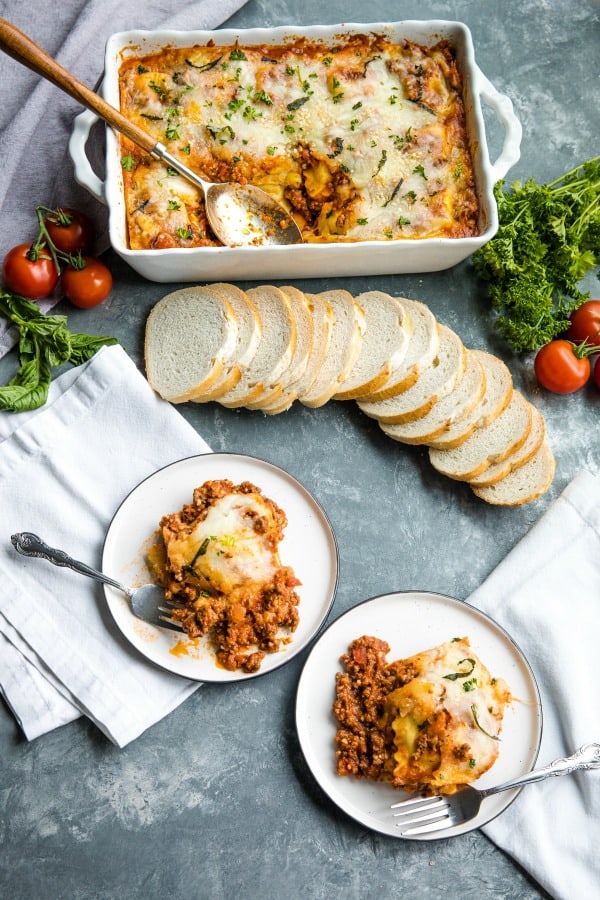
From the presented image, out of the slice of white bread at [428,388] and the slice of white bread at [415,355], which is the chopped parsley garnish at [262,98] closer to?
the slice of white bread at [415,355]

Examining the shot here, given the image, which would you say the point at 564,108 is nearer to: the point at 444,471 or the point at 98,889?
the point at 444,471

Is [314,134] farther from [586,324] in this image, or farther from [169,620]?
[169,620]

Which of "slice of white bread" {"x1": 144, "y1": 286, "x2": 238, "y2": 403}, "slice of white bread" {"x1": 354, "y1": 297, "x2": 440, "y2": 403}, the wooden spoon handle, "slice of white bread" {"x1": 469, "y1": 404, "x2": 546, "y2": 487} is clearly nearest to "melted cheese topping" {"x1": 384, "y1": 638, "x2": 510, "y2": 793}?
"slice of white bread" {"x1": 469, "y1": 404, "x2": 546, "y2": 487}

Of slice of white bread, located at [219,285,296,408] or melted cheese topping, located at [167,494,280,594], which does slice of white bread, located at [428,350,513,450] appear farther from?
melted cheese topping, located at [167,494,280,594]

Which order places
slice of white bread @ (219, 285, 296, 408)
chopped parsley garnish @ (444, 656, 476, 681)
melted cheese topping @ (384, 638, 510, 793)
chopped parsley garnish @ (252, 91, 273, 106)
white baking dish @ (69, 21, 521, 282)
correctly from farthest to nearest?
chopped parsley garnish @ (252, 91, 273, 106) → slice of white bread @ (219, 285, 296, 408) → white baking dish @ (69, 21, 521, 282) → chopped parsley garnish @ (444, 656, 476, 681) → melted cheese topping @ (384, 638, 510, 793)

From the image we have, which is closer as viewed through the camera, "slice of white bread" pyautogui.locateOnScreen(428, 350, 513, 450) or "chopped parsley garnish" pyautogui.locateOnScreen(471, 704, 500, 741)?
"chopped parsley garnish" pyautogui.locateOnScreen(471, 704, 500, 741)

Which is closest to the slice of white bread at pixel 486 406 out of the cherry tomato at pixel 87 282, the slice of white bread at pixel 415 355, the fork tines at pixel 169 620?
the slice of white bread at pixel 415 355

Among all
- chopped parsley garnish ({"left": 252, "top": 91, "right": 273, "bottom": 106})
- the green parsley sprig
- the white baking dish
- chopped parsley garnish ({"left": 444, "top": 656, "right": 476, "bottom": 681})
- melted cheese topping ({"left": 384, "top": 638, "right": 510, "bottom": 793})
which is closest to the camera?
melted cheese topping ({"left": 384, "top": 638, "right": 510, "bottom": 793})
